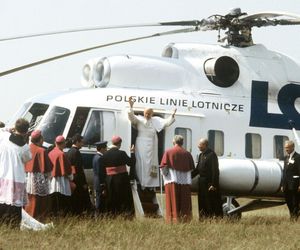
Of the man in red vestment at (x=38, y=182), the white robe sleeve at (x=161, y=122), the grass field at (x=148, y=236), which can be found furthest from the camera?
the white robe sleeve at (x=161, y=122)

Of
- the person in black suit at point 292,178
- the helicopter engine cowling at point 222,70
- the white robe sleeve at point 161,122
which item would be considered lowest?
the person in black suit at point 292,178

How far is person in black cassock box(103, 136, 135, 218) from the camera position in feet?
42.8

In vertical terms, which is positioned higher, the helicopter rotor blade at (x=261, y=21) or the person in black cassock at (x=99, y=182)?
the helicopter rotor blade at (x=261, y=21)

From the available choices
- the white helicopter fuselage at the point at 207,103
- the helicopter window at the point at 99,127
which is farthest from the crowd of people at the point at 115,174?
the white helicopter fuselage at the point at 207,103

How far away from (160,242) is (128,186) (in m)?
3.20

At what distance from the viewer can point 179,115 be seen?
1457 centimetres

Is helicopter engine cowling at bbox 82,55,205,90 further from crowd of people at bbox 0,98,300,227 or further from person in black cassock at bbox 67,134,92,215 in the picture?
person in black cassock at bbox 67,134,92,215

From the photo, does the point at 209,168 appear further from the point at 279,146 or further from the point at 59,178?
the point at 59,178

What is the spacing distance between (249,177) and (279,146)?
5.10 ft

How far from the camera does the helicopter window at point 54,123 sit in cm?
1370

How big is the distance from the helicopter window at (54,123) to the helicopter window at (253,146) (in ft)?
12.7

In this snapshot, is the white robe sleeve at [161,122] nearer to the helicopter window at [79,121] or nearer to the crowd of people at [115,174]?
the crowd of people at [115,174]

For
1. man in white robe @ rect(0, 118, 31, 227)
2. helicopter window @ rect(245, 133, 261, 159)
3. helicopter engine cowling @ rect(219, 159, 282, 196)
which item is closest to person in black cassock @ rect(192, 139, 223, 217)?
helicopter engine cowling @ rect(219, 159, 282, 196)

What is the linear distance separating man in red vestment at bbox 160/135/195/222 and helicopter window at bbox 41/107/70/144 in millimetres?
2072
